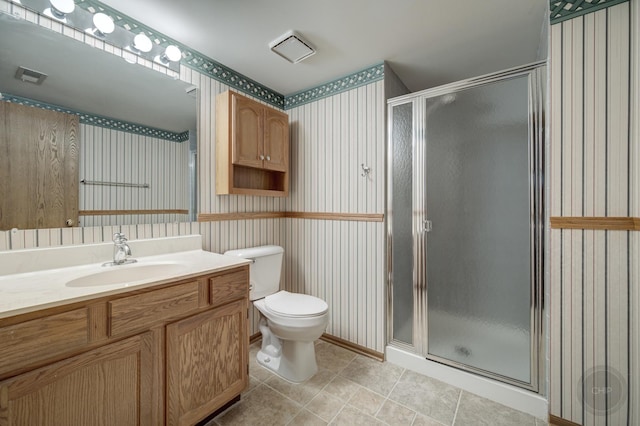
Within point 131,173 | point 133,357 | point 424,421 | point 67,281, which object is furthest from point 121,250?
point 424,421

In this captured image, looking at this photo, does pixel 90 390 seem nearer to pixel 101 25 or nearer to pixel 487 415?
pixel 101 25

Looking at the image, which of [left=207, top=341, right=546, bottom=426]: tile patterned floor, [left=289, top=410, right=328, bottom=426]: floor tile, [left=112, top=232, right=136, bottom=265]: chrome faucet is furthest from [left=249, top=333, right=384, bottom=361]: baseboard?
[left=112, top=232, right=136, bottom=265]: chrome faucet

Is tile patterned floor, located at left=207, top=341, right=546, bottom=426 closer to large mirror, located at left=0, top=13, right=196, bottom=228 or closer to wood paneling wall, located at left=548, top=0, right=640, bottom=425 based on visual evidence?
wood paneling wall, located at left=548, top=0, right=640, bottom=425

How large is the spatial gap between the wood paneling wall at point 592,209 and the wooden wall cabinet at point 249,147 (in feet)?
5.98

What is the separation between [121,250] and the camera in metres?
1.37

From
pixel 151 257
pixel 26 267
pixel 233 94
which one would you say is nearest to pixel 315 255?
pixel 151 257

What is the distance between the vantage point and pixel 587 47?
1.27 meters

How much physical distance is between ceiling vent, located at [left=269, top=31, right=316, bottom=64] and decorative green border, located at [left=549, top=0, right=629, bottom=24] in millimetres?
1354

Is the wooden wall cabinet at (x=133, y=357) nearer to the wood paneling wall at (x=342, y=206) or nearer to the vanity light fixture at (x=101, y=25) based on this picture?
the wood paneling wall at (x=342, y=206)

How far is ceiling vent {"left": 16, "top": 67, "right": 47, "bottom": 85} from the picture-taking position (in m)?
1.19

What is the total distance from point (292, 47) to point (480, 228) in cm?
175

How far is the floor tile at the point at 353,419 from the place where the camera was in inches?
54.8

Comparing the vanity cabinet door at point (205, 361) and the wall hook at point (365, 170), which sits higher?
the wall hook at point (365, 170)

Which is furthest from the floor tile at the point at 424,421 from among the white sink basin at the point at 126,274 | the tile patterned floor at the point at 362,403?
the white sink basin at the point at 126,274
